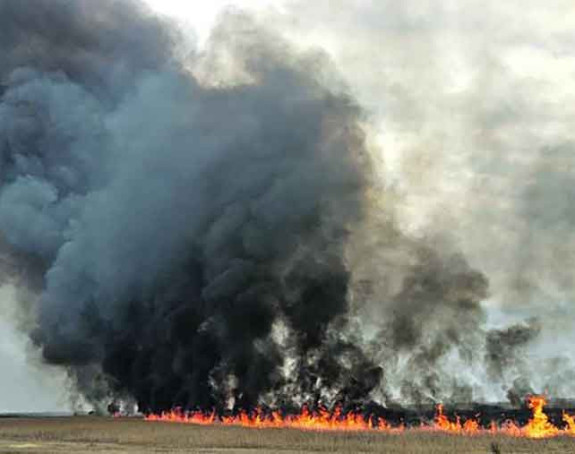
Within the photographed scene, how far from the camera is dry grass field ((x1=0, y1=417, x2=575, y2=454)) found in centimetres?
7812

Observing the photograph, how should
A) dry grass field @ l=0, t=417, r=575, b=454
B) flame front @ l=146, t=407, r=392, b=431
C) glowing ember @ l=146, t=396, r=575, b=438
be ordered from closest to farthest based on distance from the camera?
1. dry grass field @ l=0, t=417, r=575, b=454
2. glowing ember @ l=146, t=396, r=575, b=438
3. flame front @ l=146, t=407, r=392, b=431

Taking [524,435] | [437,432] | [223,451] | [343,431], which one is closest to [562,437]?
[524,435]

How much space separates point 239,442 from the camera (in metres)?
86.9

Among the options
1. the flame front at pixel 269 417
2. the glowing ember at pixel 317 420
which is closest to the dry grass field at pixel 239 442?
the glowing ember at pixel 317 420

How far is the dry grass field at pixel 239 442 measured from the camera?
256 ft

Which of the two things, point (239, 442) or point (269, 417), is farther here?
point (269, 417)

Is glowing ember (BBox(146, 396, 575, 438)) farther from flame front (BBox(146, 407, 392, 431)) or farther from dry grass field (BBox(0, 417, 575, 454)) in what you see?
dry grass field (BBox(0, 417, 575, 454))

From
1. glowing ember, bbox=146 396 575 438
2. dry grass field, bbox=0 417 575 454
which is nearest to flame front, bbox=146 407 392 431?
glowing ember, bbox=146 396 575 438

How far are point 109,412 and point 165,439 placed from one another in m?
85.9

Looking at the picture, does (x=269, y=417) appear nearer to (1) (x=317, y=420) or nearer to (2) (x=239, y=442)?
(1) (x=317, y=420)

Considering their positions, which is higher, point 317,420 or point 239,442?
point 317,420

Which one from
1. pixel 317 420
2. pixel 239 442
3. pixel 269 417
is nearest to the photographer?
pixel 239 442

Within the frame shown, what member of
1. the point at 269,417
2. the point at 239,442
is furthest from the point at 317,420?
the point at 239,442

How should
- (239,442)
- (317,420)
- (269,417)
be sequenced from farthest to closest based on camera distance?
(269,417) → (317,420) → (239,442)
